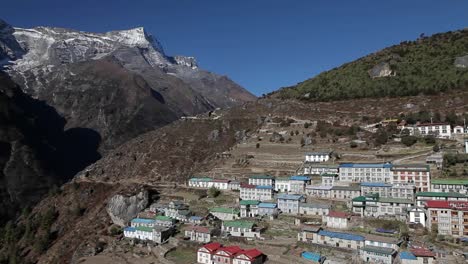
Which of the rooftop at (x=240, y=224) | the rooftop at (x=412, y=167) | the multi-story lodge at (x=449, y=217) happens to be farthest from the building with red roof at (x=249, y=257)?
the rooftop at (x=412, y=167)

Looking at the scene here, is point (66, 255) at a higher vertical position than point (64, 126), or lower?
lower

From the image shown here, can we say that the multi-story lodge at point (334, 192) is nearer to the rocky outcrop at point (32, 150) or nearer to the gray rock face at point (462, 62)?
the gray rock face at point (462, 62)

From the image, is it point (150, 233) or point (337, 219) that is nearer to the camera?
point (337, 219)

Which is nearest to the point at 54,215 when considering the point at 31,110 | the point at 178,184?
the point at 178,184

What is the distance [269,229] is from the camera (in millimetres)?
49500

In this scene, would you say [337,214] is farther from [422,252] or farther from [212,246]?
[212,246]

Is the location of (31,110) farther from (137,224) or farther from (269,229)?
(269,229)

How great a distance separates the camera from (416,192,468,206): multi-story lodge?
4575 cm

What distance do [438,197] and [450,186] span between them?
3722 mm

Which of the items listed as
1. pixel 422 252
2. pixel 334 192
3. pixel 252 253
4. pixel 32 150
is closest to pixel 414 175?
pixel 334 192

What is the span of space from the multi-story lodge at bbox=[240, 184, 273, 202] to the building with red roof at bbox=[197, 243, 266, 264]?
14.4 metres

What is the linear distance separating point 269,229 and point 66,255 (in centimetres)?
3266

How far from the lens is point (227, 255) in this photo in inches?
1682

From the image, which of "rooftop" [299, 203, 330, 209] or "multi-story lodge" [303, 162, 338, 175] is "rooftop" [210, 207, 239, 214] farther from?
"multi-story lodge" [303, 162, 338, 175]
